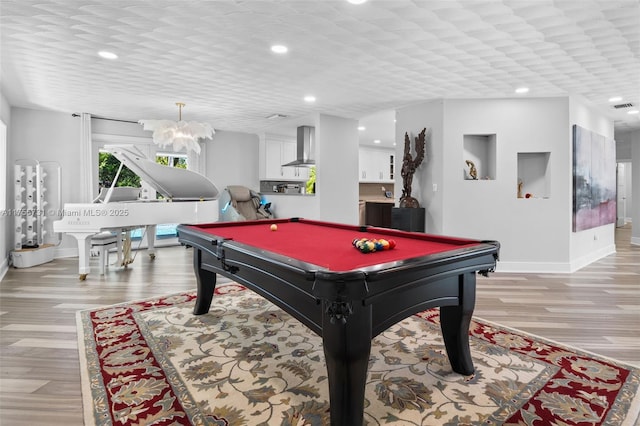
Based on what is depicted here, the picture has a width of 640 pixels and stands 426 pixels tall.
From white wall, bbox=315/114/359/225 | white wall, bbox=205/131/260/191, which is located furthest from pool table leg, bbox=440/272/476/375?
white wall, bbox=205/131/260/191

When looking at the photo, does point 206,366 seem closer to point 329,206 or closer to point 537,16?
point 537,16

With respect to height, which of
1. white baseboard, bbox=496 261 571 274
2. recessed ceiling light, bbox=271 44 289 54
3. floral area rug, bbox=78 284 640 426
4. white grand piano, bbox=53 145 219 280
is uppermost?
recessed ceiling light, bbox=271 44 289 54

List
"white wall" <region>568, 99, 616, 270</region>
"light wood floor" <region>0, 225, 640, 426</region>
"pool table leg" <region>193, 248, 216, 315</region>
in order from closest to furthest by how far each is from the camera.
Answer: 1. "light wood floor" <region>0, 225, 640, 426</region>
2. "pool table leg" <region>193, 248, 216, 315</region>
3. "white wall" <region>568, 99, 616, 270</region>

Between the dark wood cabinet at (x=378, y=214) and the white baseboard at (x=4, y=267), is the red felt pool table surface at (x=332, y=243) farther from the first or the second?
the dark wood cabinet at (x=378, y=214)

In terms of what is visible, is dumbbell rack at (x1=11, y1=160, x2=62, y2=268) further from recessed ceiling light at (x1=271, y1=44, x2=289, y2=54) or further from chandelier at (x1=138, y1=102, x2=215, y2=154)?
recessed ceiling light at (x1=271, y1=44, x2=289, y2=54)

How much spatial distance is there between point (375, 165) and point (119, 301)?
772cm

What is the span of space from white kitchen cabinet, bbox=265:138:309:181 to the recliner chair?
69 centimetres

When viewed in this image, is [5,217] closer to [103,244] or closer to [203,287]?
[103,244]

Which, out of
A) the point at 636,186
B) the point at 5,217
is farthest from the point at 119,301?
the point at 636,186

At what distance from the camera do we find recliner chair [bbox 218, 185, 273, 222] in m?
6.89

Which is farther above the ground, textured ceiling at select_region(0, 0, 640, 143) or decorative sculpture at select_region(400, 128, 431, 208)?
textured ceiling at select_region(0, 0, 640, 143)

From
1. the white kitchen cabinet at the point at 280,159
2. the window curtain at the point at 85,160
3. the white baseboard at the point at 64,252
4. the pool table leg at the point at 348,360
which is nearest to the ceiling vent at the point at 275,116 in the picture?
the white kitchen cabinet at the point at 280,159

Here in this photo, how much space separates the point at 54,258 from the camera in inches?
214

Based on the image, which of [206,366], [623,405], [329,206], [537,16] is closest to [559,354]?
[623,405]
